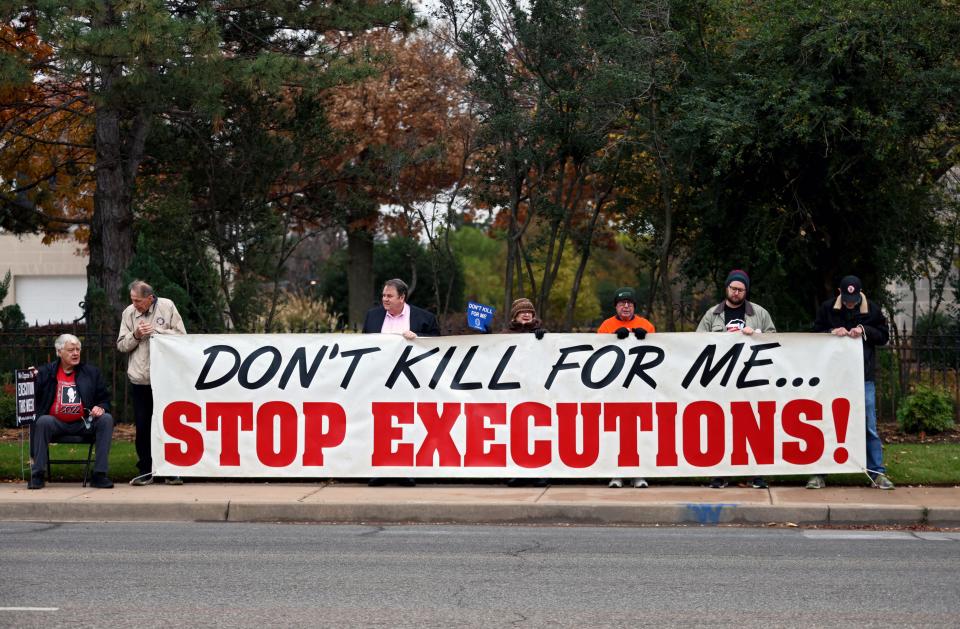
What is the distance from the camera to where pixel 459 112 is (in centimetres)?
3022

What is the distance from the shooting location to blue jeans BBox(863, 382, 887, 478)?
37.3 ft

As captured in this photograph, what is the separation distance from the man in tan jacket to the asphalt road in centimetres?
188

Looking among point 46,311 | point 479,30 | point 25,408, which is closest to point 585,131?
point 479,30

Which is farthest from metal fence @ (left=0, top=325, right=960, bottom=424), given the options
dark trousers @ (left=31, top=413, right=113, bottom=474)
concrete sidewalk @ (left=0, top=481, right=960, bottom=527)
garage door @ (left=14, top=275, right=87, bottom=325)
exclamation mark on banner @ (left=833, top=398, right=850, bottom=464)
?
garage door @ (left=14, top=275, right=87, bottom=325)

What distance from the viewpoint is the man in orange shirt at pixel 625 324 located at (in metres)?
11.6

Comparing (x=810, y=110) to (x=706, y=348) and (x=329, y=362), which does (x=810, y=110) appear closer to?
(x=706, y=348)

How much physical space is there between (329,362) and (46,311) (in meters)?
38.2

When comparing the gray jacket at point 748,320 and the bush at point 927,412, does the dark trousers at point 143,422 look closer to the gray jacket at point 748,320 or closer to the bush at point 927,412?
the gray jacket at point 748,320

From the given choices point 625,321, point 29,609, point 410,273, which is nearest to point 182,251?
point 625,321

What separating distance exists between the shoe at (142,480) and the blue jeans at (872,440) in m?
6.63

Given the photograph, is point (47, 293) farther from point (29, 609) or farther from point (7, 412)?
point (29, 609)

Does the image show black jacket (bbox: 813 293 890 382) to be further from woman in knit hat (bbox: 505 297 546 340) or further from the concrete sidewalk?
woman in knit hat (bbox: 505 297 546 340)

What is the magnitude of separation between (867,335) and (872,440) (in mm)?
951

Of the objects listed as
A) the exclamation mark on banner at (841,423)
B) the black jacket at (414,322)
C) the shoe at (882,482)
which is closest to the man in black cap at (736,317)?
the exclamation mark on banner at (841,423)
